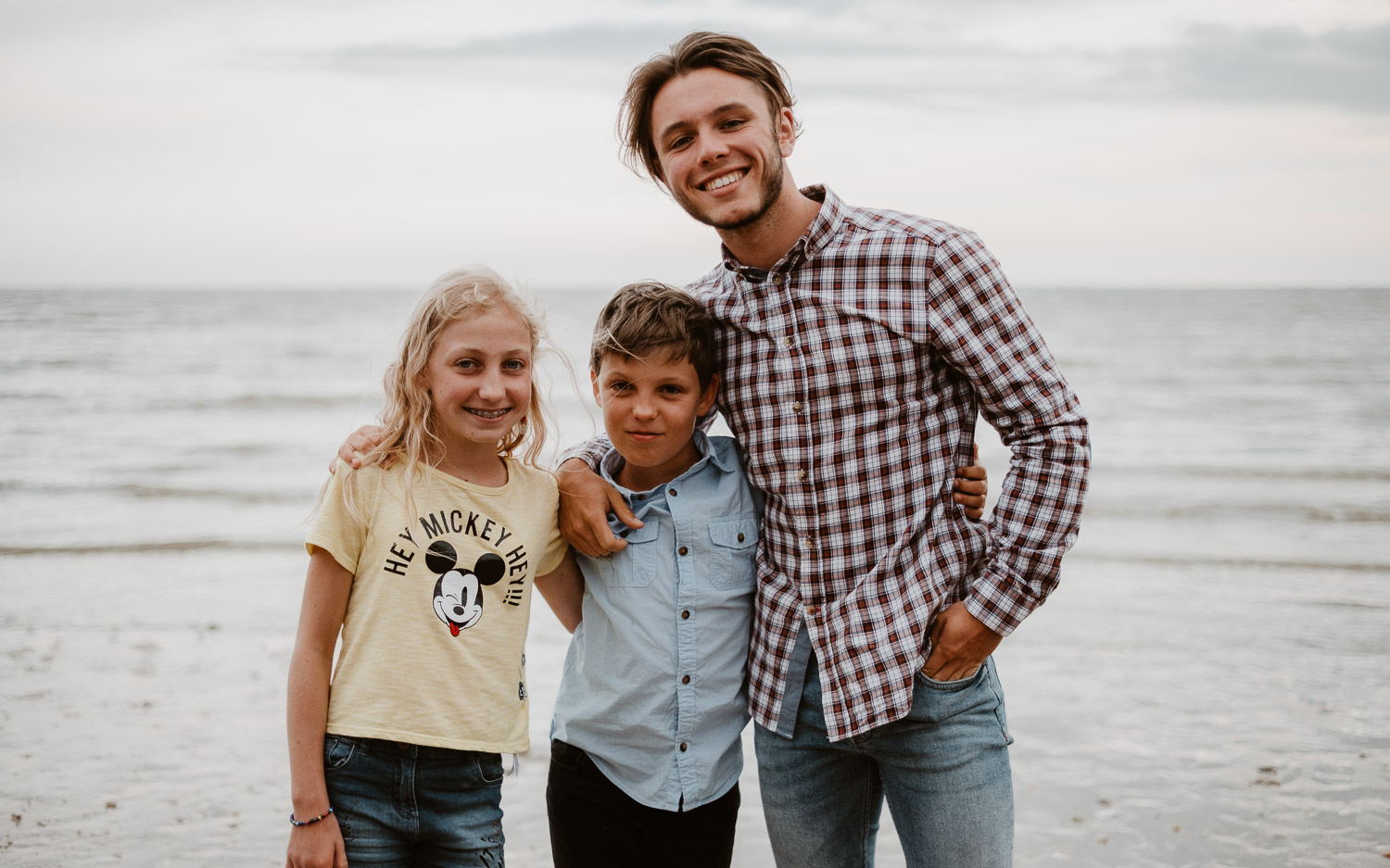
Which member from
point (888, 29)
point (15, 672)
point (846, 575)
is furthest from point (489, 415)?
point (888, 29)

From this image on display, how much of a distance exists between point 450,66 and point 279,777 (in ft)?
82.6

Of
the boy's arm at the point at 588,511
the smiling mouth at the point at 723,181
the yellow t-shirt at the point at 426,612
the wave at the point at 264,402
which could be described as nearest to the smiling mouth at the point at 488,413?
the yellow t-shirt at the point at 426,612

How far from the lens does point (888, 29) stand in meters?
21.7

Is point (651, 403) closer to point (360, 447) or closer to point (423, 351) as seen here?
point (423, 351)

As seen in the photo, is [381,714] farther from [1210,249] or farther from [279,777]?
[1210,249]

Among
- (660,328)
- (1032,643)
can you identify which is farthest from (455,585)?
(1032,643)

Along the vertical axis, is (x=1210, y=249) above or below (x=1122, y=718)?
above

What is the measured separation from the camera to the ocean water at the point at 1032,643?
141 inches

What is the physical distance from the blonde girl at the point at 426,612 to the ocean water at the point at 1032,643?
24cm

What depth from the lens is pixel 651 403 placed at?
2309 mm

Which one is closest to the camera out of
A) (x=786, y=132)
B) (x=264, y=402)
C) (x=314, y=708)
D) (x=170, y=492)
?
(x=314, y=708)

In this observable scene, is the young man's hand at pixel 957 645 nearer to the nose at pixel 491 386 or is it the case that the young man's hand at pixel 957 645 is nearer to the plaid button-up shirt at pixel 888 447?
the plaid button-up shirt at pixel 888 447

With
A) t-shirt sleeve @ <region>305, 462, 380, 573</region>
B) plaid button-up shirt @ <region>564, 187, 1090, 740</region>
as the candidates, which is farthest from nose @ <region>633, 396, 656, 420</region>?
t-shirt sleeve @ <region>305, 462, 380, 573</region>

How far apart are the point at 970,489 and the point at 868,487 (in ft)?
0.81
